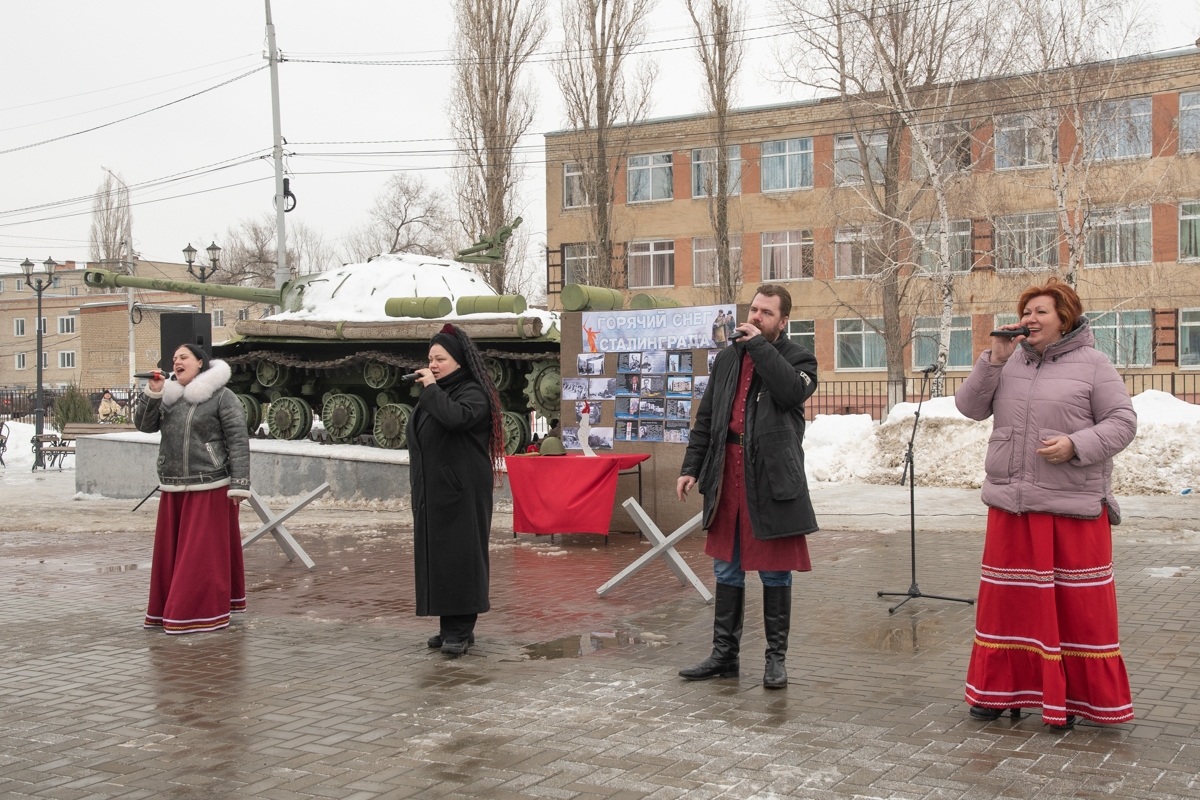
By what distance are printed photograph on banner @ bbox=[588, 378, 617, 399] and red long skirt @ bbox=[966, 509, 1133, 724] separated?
272 inches

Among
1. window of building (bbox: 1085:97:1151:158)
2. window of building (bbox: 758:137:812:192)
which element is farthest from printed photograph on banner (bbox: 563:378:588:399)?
window of building (bbox: 758:137:812:192)

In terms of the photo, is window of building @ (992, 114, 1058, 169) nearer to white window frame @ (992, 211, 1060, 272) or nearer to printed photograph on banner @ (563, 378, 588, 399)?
white window frame @ (992, 211, 1060, 272)

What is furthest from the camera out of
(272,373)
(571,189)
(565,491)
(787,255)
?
(571,189)

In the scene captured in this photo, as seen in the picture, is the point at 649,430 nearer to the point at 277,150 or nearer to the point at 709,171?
the point at 277,150

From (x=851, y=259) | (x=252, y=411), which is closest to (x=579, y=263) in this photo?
(x=851, y=259)

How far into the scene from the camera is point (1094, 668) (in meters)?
4.68

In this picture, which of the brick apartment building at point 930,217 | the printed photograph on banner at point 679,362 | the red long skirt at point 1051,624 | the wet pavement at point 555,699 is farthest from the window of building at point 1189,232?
the red long skirt at point 1051,624

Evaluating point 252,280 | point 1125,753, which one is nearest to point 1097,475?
point 1125,753

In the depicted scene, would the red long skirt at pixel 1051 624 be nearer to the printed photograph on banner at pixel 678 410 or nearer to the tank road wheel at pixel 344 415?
the printed photograph on banner at pixel 678 410

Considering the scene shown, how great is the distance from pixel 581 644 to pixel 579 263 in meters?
29.4

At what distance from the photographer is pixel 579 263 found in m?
35.3

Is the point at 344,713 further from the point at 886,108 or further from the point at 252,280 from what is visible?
the point at 252,280

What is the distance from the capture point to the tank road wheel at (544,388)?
16.0 meters

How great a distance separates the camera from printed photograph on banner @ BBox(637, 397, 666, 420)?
1128cm
